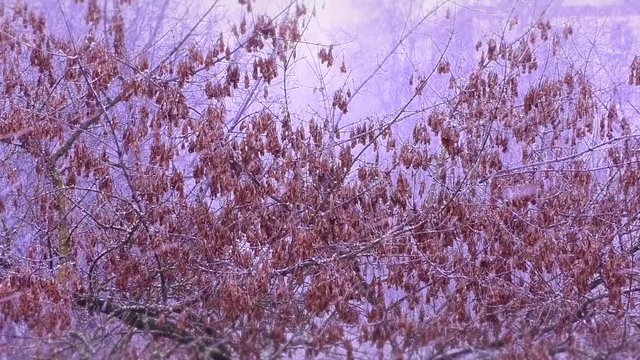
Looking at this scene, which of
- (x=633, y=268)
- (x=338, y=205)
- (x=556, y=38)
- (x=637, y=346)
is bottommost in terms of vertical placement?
(x=637, y=346)

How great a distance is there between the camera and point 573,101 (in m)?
6.93

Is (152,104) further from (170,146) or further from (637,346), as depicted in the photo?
(637,346)

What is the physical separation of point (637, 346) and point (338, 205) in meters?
2.27

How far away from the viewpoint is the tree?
5742 mm

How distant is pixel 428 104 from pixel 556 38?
1.30 m

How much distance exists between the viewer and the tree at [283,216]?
18.8 feet

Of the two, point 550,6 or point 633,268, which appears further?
point 550,6

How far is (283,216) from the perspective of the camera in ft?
19.6

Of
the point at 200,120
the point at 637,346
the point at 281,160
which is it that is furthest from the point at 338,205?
the point at 637,346

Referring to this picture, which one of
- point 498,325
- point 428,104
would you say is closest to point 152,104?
point 428,104

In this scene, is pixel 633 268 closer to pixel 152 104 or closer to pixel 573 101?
pixel 573 101

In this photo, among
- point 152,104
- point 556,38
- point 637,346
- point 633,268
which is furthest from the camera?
point 556,38

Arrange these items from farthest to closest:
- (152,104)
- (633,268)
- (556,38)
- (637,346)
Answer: (556,38), (152,104), (633,268), (637,346)

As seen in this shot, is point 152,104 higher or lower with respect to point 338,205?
higher
